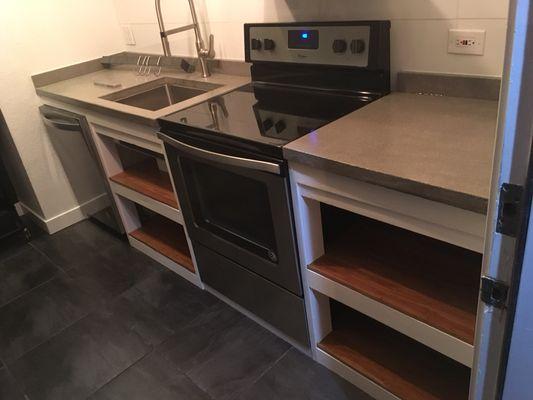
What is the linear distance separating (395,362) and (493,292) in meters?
0.98

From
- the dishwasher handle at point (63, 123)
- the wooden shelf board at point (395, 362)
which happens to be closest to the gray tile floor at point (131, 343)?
the wooden shelf board at point (395, 362)

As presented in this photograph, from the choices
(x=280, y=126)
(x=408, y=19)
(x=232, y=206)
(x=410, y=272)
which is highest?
(x=408, y=19)

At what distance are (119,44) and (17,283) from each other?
1525 mm

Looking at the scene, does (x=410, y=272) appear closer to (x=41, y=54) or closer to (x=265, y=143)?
(x=265, y=143)

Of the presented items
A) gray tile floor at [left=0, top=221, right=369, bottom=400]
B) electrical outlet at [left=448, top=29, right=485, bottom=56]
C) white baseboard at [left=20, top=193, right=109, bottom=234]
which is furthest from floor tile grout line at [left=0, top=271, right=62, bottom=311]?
electrical outlet at [left=448, top=29, right=485, bottom=56]

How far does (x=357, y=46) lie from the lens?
1509 mm

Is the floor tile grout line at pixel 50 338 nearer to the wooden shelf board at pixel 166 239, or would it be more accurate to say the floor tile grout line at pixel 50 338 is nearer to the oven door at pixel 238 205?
the wooden shelf board at pixel 166 239

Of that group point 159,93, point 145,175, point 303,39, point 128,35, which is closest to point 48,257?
point 145,175

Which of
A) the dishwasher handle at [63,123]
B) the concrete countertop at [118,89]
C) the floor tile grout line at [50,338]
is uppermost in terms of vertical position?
the concrete countertop at [118,89]

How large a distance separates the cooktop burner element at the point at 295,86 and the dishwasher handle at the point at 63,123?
2.48 feet

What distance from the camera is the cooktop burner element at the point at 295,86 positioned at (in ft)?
4.79

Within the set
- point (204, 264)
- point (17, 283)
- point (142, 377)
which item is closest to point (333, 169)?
point (204, 264)

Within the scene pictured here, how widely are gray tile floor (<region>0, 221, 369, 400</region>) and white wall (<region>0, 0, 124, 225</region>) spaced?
0.53 meters

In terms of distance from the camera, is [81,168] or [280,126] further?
[81,168]
